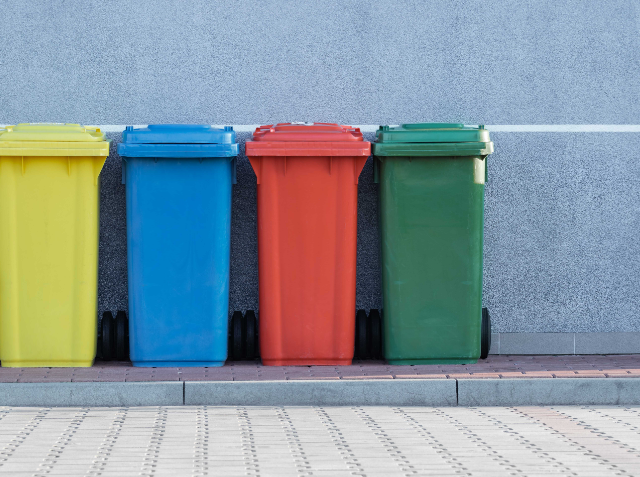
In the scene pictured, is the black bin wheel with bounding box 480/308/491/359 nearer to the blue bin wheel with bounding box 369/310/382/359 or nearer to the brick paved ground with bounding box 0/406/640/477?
the blue bin wheel with bounding box 369/310/382/359

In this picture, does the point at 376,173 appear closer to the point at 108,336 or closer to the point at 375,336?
the point at 375,336

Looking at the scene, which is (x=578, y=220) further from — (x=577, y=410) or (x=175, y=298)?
(x=175, y=298)

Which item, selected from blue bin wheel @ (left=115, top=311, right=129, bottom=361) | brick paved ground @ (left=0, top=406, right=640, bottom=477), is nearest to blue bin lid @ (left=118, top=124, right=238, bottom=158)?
blue bin wheel @ (left=115, top=311, right=129, bottom=361)

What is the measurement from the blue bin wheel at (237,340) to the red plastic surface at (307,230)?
0.36 meters

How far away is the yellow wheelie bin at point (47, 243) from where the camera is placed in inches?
226

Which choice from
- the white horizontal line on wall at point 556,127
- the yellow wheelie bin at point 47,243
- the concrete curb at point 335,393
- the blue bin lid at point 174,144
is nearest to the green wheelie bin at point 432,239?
the concrete curb at point 335,393

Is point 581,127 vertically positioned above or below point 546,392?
above

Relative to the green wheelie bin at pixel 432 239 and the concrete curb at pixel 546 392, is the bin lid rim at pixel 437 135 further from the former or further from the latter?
the concrete curb at pixel 546 392

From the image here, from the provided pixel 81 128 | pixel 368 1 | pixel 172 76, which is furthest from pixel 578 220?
pixel 81 128

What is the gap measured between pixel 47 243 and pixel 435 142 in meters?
2.59

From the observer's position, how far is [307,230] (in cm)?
589

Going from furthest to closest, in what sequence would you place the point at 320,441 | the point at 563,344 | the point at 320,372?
the point at 563,344, the point at 320,372, the point at 320,441

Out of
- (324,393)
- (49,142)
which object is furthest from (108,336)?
(324,393)

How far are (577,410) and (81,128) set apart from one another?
3577mm
